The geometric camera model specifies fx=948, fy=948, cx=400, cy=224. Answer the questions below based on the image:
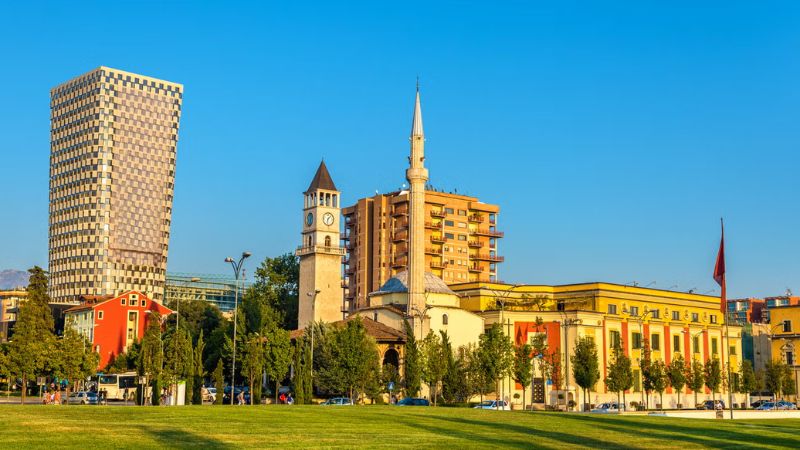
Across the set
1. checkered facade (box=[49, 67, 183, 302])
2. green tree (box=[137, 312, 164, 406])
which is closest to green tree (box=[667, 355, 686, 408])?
green tree (box=[137, 312, 164, 406])

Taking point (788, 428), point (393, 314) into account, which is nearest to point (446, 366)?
point (393, 314)

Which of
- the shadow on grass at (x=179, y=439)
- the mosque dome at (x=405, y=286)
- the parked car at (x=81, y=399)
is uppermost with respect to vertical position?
the mosque dome at (x=405, y=286)

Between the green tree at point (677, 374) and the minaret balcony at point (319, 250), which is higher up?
the minaret balcony at point (319, 250)

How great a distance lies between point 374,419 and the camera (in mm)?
41219

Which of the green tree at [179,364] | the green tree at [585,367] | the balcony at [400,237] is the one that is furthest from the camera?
the balcony at [400,237]

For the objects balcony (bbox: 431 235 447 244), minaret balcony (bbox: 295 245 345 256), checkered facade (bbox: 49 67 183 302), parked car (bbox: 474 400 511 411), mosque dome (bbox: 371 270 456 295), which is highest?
checkered facade (bbox: 49 67 183 302)

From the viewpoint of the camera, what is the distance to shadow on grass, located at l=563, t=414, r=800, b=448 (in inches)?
1391

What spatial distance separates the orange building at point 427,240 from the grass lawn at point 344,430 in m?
108

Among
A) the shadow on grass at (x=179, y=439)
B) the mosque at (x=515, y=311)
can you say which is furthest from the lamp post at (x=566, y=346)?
the shadow on grass at (x=179, y=439)

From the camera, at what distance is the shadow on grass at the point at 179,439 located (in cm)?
2811

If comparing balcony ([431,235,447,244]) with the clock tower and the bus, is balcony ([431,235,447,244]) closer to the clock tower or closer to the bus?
the clock tower

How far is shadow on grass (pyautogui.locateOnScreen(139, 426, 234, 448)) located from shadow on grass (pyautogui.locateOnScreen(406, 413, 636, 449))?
31.6ft

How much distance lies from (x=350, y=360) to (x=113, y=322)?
6535cm

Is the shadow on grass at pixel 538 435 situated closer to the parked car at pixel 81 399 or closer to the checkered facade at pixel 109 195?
the parked car at pixel 81 399
